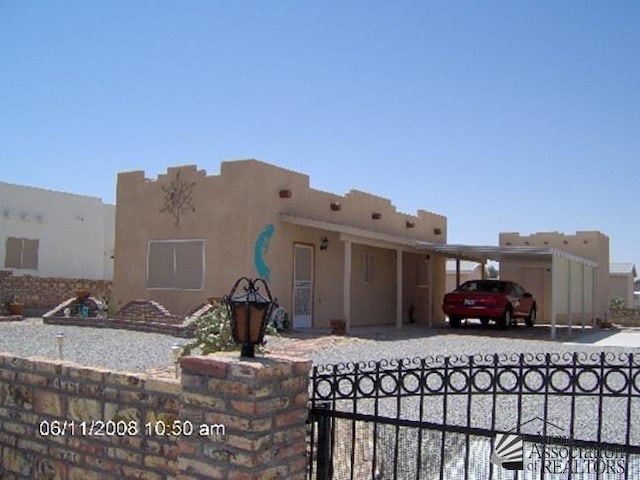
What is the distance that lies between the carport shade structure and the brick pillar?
45.0ft

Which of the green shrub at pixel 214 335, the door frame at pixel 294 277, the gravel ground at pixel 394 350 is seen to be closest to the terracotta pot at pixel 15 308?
the gravel ground at pixel 394 350

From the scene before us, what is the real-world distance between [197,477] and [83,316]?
14953mm

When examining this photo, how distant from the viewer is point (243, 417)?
363 cm

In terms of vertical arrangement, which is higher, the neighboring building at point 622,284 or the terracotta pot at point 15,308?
the neighboring building at point 622,284

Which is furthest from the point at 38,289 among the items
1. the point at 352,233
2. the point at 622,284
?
the point at 622,284

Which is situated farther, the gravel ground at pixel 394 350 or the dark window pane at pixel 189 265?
the dark window pane at pixel 189 265

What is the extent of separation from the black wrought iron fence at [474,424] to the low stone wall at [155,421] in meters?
0.45

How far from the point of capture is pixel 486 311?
1828 centimetres

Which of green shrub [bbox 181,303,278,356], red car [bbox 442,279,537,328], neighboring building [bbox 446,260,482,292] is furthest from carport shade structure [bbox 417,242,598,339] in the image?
neighboring building [bbox 446,260,482,292]

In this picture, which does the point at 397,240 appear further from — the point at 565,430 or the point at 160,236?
the point at 565,430

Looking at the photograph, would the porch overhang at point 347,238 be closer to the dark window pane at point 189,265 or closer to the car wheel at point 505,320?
the dark window pane at point 189,265

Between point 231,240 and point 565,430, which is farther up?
point 231,240

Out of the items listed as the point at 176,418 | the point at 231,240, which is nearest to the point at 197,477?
the point at 176,418

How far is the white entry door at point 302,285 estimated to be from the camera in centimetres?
1706
